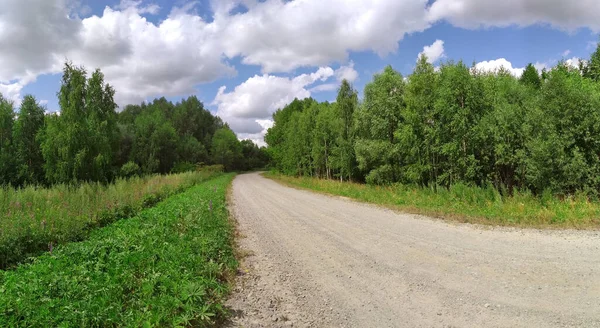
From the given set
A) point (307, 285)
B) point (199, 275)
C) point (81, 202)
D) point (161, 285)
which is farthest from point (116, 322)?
point (81, 202)

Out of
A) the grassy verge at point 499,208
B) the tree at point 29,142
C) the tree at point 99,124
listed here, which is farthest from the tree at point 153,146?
the grassy verge at point 499,208

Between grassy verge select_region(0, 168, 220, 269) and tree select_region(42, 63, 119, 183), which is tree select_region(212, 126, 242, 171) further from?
grassy verge select_region(0, 168, 220, 269)

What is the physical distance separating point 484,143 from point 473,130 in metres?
0.97

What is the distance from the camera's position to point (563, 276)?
538 cm

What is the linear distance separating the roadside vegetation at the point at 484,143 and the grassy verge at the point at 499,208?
4 centimetres

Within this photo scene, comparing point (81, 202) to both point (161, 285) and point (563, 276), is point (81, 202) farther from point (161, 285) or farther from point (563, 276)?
point (563, 276)

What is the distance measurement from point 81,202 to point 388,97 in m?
20.3

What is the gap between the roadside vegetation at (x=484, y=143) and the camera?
12656mm

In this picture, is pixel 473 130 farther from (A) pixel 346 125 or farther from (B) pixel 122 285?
(B) pixel 122 285

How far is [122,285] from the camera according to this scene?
Result: 4.46 metres

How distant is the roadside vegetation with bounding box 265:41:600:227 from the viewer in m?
12.7

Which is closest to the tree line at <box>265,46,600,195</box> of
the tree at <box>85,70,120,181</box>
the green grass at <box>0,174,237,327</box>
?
the green grass at <box>0,174,237,327</box>

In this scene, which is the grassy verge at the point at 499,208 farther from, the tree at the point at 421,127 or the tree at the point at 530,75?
the tree at the point at 530,75

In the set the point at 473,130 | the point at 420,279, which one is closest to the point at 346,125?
the point at 473,130
